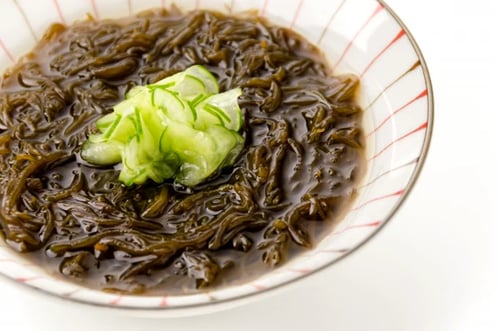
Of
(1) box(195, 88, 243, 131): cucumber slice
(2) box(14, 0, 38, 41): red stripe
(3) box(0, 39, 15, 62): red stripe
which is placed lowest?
(3) box(0, 39, 15, 62): red stripe

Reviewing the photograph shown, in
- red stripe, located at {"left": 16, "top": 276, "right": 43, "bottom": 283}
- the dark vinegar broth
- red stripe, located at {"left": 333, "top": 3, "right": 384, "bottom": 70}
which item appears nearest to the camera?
red stripe, located at {"left": 16, "top": 276, "right": 43, "bottom": 283}

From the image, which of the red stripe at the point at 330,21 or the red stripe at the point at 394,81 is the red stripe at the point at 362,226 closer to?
the red stripe at the point at 394,81

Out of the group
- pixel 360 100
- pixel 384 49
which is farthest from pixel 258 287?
pixel 384 49

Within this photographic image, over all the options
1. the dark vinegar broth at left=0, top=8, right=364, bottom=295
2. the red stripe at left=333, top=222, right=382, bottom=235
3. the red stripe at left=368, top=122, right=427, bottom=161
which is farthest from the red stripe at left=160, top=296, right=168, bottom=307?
the red stripe at left=368, top=122, right=427, bottom=161

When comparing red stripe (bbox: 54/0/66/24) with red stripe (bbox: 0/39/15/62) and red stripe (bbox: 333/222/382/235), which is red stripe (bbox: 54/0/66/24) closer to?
red stripe (bbox: 0/39/15/62)

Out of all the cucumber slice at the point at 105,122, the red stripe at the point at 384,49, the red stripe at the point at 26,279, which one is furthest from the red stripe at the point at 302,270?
the red stripe at the point at 384,49

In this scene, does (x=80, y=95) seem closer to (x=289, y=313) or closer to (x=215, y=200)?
(x=215, y=200)

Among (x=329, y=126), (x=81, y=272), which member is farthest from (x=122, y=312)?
(x=329, y=126)
